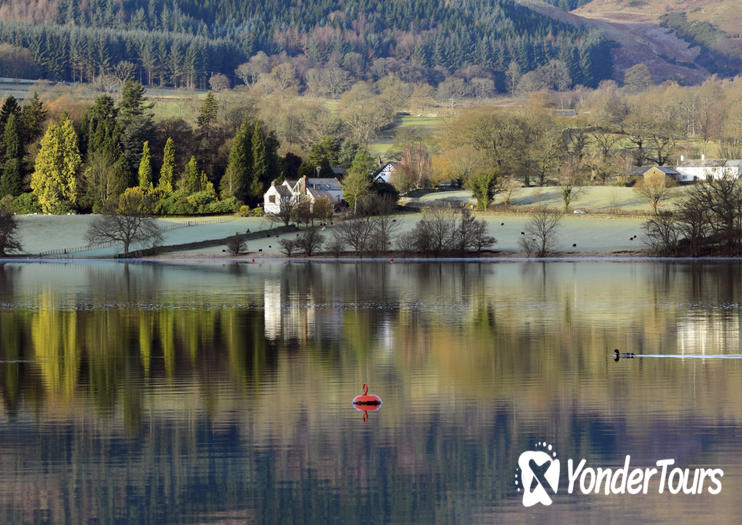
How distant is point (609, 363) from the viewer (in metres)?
29.0

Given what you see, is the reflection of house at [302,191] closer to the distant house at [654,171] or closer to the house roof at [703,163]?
the distant house at [654,171]

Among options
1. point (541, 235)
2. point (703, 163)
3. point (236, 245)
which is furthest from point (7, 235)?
point (703, 163)

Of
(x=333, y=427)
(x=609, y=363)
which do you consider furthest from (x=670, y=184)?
(x=333, y=427)

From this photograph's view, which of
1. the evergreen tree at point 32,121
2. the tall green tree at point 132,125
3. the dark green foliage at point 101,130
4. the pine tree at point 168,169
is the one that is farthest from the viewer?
the evergreen tree at point 32,121

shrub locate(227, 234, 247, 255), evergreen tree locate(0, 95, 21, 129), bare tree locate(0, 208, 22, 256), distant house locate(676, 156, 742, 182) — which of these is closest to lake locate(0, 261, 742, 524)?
shrub locate(227, 234, 247, 255)

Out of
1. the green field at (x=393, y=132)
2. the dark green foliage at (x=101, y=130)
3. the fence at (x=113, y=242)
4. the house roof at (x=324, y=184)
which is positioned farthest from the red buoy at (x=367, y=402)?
the green field at (x=393, y=132)

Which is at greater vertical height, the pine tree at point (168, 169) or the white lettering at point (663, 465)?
the pine tree at point (168, 169)

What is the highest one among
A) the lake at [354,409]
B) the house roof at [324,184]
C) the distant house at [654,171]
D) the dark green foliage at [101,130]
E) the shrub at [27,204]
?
the dark green foliage at [101,130]

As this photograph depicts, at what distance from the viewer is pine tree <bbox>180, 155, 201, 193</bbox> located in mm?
109688

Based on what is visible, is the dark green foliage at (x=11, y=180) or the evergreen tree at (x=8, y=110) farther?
the evergreen tree at (x=8, y=110)

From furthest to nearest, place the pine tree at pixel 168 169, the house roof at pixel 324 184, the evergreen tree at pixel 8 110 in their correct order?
the evergreen tree at pixel 8 110 → the house roof at pixel 324 184 → the pine tree at pixel 168 169

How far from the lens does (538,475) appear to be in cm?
1742
